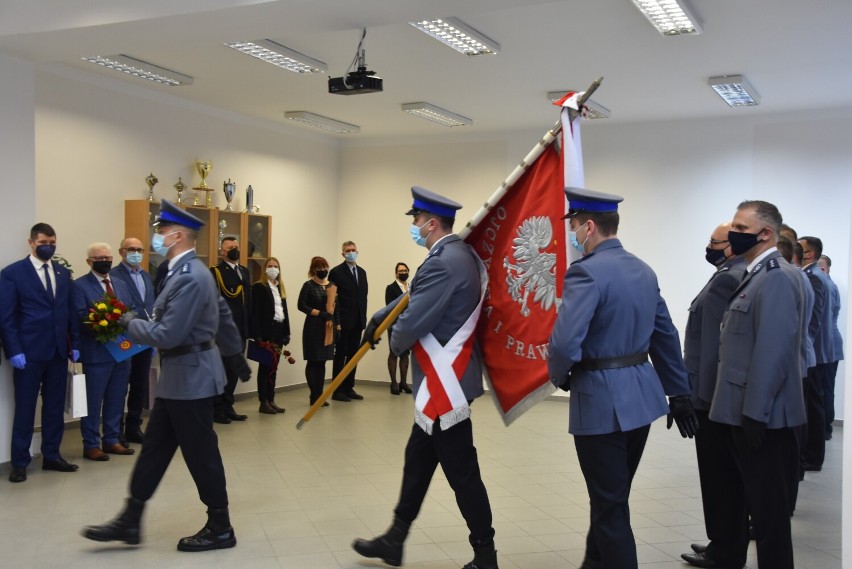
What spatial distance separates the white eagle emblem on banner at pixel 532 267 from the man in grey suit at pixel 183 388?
1529 millimetres

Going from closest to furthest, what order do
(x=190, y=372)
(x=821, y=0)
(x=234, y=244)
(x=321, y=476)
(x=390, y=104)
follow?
1. (x=190, y=372)
2. (x=821, y=0)
3. (x=321, y=476)
4. (x=234, y=244)
5. (x=390, y=104)

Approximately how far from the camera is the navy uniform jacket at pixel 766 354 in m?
3.41

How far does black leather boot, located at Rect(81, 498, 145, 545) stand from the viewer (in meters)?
4.12

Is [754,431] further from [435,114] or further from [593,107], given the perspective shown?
[435,114]

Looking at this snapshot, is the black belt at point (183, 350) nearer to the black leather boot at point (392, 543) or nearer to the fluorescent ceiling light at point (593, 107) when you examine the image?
the black leather boot at point (392, 543)

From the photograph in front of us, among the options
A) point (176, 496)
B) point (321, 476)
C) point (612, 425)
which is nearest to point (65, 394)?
point (176, 496)

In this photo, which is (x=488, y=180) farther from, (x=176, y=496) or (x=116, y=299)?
(x=176, y=496)

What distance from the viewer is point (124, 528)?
13.6 feet

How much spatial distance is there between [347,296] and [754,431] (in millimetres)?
6556

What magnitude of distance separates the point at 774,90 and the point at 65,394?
6606mm

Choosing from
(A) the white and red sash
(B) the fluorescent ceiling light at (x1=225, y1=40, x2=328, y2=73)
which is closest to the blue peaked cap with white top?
(A) the white and red sash

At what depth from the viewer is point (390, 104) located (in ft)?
28.7

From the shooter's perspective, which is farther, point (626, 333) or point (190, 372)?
point (190, 372)

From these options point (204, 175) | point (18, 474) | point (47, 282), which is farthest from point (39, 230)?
point (204, 175)
